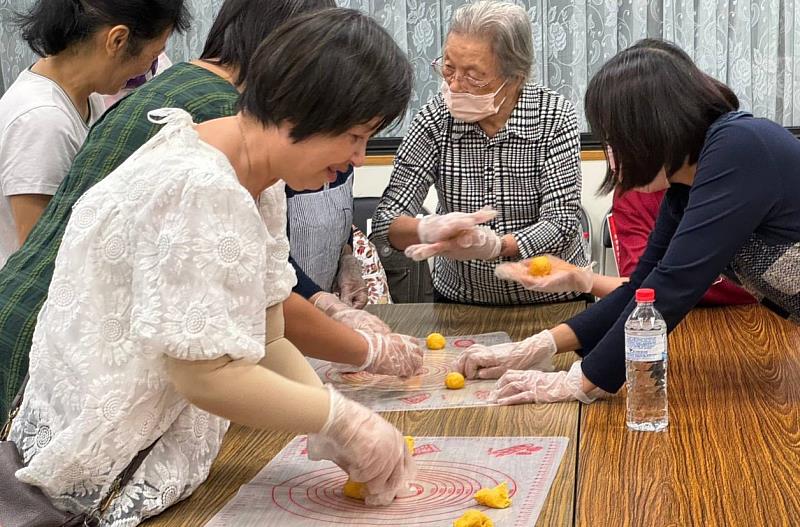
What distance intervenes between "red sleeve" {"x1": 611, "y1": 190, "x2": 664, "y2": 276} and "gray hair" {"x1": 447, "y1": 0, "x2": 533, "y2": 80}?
0.58 m

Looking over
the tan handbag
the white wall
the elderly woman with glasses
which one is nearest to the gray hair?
the elderly woman with glasses

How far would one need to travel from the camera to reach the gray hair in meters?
2.57

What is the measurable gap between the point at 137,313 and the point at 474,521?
513 mm

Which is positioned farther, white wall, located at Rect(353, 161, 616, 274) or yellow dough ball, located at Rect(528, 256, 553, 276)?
white wall, located at Rect(353, 161, 616, 274)

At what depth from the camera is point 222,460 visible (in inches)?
62.1

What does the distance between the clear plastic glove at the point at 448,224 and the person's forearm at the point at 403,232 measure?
3 centimetres

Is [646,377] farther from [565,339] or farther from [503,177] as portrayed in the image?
[503,177]

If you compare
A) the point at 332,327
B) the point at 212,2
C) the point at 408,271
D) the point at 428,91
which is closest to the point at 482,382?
the point at 332,327

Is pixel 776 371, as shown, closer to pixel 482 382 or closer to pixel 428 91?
pixel 482 382

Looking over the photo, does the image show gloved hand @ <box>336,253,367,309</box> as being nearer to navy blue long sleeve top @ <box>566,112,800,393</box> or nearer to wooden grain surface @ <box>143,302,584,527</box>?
wooden grain surface @ <box>143,302,584,527</box>

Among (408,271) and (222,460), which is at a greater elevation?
(222,460)

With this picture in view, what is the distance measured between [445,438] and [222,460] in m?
0.38

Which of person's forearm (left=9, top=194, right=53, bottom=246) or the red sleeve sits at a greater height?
person's forearm (left=9, top=194, right=53, bottom=246)

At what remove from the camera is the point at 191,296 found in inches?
44.6
